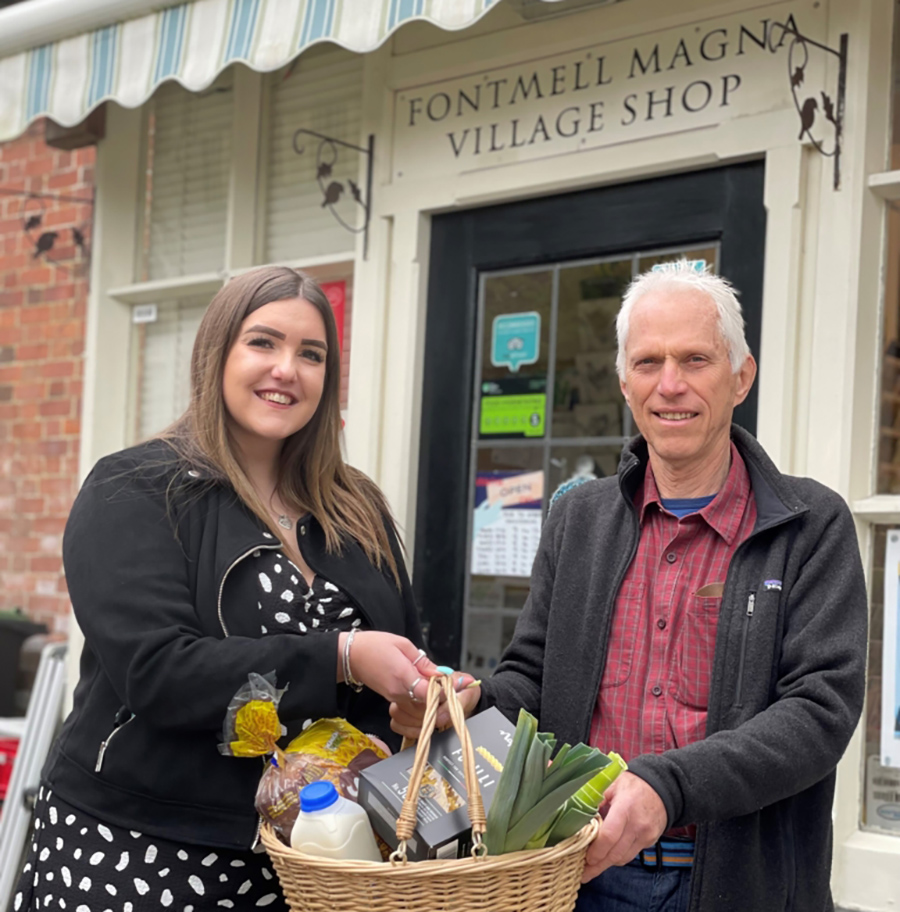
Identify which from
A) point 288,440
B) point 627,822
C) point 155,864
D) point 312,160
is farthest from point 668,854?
point 312,160

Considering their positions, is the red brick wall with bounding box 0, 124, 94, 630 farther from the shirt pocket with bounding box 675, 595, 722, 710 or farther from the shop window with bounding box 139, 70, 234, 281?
the shirt pocket with bounding box 675, 595, 722, 710

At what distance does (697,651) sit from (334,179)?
9.39 feet

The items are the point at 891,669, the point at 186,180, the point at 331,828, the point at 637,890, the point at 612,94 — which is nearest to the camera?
the point at 331,828

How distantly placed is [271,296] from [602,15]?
1.81m

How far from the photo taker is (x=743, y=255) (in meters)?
3.38

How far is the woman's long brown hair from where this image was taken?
230 cm

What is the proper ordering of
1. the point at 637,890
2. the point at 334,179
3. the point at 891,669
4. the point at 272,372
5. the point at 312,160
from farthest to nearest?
the point at 312,160 < the point at 334,179 < the point at 891,669 < the point at 272,372 < the point at 637,890

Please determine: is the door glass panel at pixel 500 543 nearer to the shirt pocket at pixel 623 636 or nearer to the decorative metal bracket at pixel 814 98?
the decorative metal bracket at pixel 814 98

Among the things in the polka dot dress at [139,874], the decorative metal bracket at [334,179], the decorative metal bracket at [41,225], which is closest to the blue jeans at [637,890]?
the polka dot dress at [139,874]

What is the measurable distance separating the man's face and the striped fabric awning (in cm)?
137

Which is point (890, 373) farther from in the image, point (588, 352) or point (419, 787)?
point (419, 787)

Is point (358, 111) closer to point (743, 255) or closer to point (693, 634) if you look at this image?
point (743, 255)

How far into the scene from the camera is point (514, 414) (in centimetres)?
391

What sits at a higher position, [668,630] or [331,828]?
[668,630]
